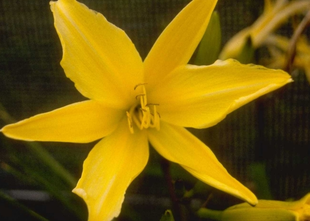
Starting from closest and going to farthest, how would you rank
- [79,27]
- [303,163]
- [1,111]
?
[79,27], [1,111], [303,163]

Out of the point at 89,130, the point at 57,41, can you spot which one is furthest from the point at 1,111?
the point at 57,41

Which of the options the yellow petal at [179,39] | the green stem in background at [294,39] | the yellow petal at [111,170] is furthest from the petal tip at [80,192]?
the green stem in background at [294,39]

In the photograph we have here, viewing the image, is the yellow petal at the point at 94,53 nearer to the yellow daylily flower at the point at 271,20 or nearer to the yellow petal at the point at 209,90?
the yellow petal at the point at 209,90

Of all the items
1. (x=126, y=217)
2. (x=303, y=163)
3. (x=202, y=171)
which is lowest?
(x=303, y=163)

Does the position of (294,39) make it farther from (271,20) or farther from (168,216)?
(168,216)

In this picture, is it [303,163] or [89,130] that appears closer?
[89,130]

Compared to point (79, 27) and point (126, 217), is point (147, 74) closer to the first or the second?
point (79, 27)

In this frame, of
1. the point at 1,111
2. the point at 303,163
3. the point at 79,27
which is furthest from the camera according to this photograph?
the point at 303,163
